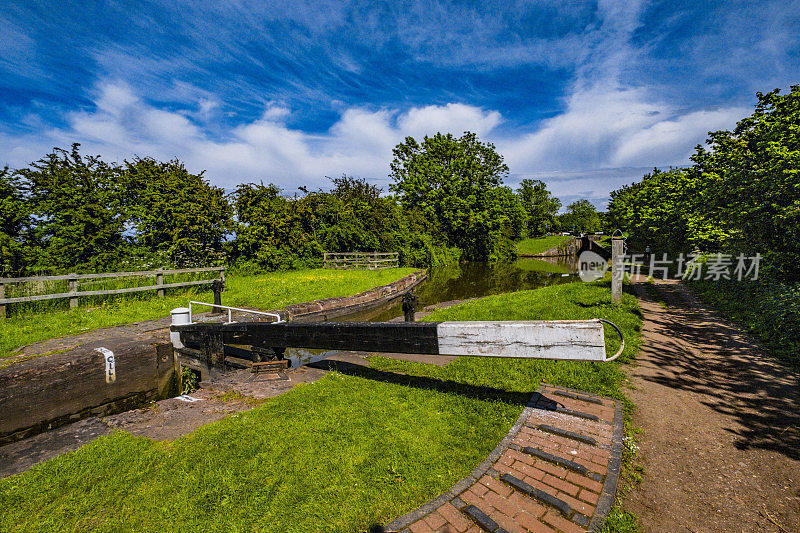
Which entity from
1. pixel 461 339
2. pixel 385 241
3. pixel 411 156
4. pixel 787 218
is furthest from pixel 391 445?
pixel 411 156

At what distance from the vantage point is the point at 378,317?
13.1 meters

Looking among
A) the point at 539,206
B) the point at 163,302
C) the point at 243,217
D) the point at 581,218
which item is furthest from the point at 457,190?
the point at 581,218

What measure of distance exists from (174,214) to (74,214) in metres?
Answer: 3.87

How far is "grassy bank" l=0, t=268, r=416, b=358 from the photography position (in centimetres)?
779

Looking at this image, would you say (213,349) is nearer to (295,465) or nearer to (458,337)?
(295,465)

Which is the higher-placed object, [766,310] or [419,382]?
[766,310]

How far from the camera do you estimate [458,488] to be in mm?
2738

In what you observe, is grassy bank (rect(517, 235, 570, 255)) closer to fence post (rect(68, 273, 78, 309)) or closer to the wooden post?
the wooden post

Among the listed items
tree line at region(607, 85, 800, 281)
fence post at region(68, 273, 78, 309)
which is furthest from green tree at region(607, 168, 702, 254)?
fence post at region(68, 273, 78, 309)

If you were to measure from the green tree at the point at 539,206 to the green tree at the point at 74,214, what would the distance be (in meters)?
70.5

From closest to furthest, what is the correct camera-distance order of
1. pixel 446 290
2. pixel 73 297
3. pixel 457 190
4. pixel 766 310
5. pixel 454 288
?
pixel 766 310
pixel 73 297
pixel 446 290
pixel 454 288
pixel 457 190

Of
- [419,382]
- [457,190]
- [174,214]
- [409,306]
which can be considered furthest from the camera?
[457,190]

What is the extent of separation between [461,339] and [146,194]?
19.2 m

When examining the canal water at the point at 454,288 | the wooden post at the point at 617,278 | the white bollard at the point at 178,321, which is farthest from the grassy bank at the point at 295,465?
the canal water at the point at 454,288
